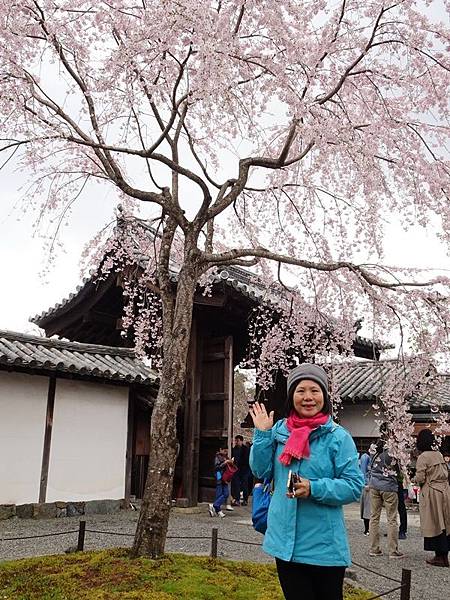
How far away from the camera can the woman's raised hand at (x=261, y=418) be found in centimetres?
312

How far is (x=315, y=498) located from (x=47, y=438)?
9033 mm

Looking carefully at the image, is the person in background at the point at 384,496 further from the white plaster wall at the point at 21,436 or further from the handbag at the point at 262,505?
the white plaster wall at the point at 21,436

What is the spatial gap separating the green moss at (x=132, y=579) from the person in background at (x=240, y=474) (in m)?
8.41

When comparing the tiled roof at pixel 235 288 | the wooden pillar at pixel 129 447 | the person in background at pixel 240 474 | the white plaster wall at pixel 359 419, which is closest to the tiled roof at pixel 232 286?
the tiled roof at pixel 235 288

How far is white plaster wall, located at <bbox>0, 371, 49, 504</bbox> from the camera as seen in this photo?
10148 mm

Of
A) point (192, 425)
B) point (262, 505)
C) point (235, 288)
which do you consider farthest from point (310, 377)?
point (192, 425)

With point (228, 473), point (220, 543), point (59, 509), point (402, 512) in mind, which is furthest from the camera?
point (228, 473)

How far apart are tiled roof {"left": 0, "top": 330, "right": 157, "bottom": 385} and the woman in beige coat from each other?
20.6 feet

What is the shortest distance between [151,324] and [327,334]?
420 centimetres

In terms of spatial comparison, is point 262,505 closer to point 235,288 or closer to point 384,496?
point 384,496

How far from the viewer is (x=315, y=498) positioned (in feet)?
9.23

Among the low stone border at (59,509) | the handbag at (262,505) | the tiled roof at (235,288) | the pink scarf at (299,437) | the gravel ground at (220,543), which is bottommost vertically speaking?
the gravel ground at (220,543)

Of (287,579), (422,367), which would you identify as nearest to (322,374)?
(287,579)

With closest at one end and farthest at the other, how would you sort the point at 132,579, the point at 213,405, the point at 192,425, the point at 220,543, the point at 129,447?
1. the point at 132,579
2. the point at 220,543
3. the point at 129,447
4. the point at 192,425
5. the point at 213,405
